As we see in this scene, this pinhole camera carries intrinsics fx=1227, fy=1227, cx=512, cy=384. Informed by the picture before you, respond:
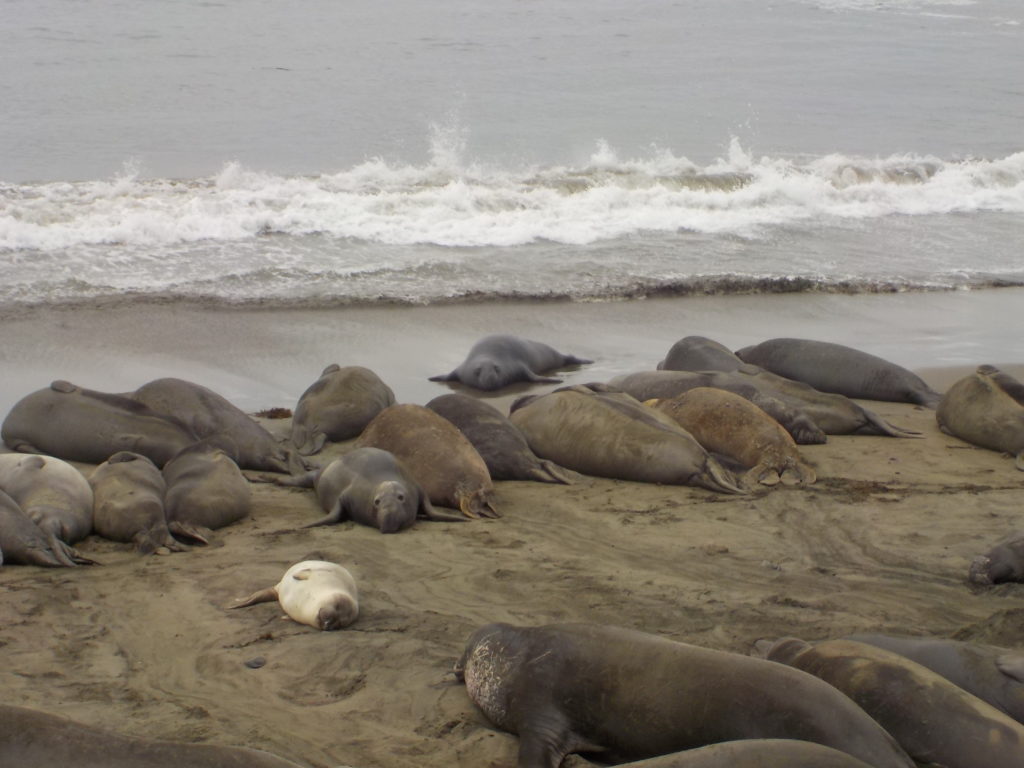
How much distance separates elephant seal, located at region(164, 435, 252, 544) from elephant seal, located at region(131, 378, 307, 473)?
24.6 inches

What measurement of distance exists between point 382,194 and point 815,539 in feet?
41.8

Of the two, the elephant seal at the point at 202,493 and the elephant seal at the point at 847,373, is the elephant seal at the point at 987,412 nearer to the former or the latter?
the elephant seal at the point at 847,373

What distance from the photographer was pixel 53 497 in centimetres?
656

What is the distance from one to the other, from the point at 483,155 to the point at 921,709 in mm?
18327

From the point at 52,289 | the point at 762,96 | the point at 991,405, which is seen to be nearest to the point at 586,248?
the point at 52,289

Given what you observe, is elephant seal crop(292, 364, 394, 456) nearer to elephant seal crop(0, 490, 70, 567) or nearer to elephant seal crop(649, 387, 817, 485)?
elephant seal crop(649, 387, 817, 485)

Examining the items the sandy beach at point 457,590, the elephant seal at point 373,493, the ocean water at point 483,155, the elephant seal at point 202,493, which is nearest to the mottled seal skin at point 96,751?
the sandy beach at point 457,590

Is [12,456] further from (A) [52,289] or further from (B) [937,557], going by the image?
(A) [52,289]

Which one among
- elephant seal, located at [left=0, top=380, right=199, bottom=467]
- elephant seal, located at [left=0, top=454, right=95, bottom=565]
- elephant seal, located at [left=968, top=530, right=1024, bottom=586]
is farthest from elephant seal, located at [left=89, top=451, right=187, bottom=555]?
elephant seal, located at [left=968, top=530, right=1024, bottom=586]

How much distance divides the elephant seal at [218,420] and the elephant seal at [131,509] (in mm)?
1100

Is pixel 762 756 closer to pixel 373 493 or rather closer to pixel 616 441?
pixel 373 493

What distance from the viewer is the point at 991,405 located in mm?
8578

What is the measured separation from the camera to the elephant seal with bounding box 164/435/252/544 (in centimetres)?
675

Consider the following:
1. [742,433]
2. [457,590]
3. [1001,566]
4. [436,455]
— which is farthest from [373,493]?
[1001,566]
